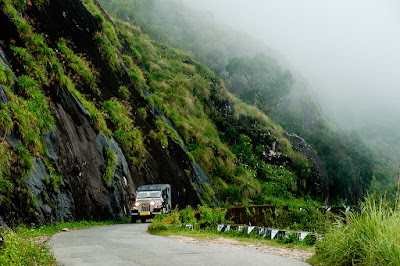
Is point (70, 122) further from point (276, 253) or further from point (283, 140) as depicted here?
point (283, 140)

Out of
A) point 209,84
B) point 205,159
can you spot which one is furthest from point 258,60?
point 205,159

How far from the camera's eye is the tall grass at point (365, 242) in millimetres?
4808

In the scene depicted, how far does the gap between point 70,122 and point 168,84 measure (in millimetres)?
24090

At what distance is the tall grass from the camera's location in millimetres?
4808

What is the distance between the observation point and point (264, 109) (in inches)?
2313

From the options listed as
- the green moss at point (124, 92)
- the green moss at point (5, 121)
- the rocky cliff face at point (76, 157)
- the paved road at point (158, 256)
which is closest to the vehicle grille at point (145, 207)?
the rocky cliff face at point (76, 157)

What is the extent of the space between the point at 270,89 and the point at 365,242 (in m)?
55.0

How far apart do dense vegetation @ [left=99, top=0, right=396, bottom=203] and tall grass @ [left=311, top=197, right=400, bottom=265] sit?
4267 cm

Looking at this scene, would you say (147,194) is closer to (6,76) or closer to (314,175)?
(6,76)

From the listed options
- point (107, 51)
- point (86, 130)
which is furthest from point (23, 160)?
point (107, 51)

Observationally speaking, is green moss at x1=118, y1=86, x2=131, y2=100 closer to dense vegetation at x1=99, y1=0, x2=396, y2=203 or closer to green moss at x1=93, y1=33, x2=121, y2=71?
green moss at x1=93, y1=33, x2=121, y2=71

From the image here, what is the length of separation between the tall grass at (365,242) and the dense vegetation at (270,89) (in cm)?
4267

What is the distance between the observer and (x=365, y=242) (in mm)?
5336

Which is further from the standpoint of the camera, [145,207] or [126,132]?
[126,132]
